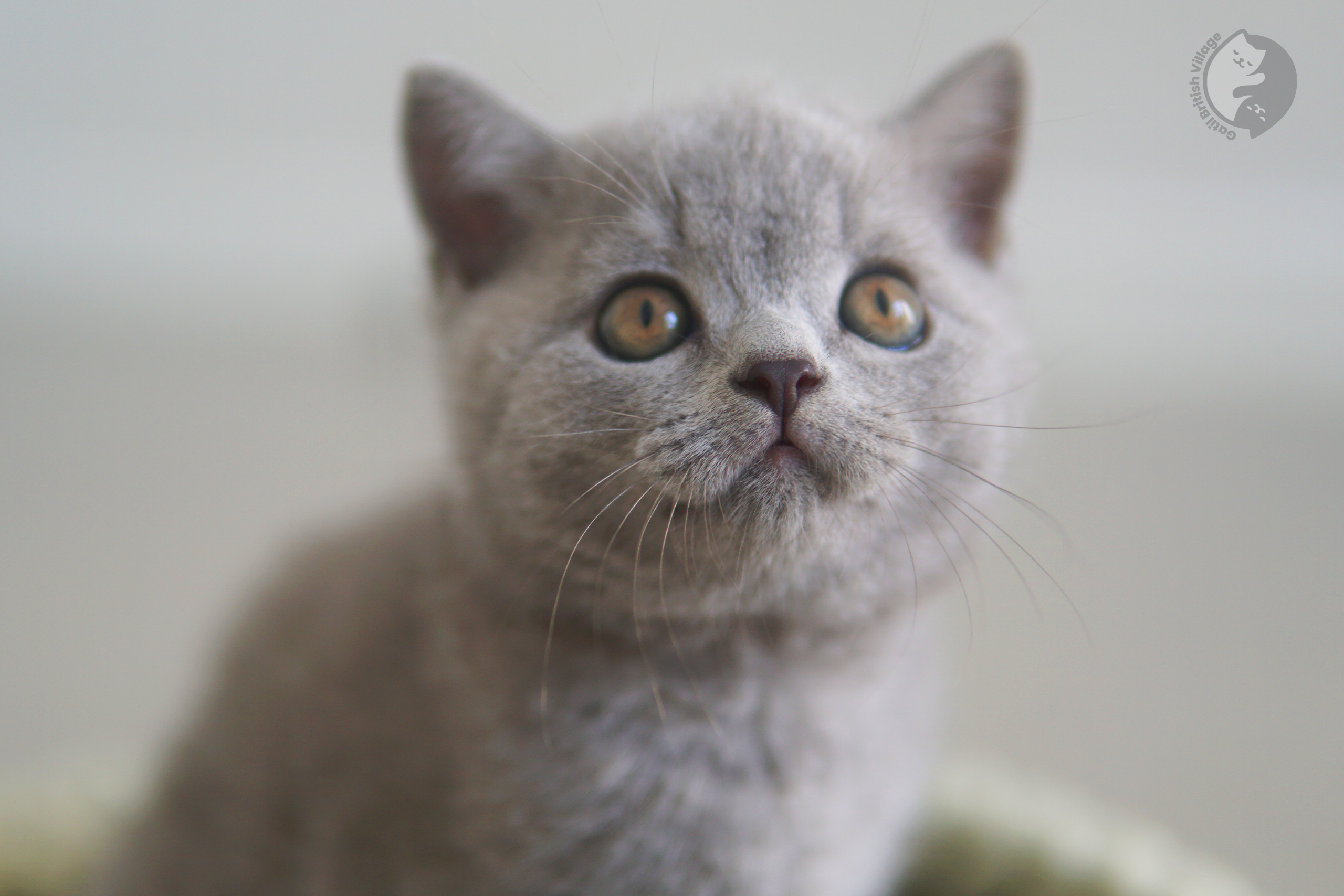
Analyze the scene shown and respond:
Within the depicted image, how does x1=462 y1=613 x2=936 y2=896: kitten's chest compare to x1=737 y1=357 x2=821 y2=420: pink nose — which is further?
x1=462 y1=613 x2=936 y2=896: kitten's chest

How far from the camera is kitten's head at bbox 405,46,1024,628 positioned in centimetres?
70

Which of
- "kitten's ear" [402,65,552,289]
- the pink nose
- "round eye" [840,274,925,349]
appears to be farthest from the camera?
"kitten's ear" [402,65,552,289]

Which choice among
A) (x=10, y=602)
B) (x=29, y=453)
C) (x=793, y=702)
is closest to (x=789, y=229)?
(x=793, y=702)

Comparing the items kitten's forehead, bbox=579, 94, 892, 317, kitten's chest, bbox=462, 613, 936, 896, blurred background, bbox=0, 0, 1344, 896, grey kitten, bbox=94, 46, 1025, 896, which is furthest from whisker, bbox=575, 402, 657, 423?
blurred background, bbox=0, 0, 1344, 896

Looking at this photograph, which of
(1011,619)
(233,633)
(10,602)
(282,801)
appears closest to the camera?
(282,801)

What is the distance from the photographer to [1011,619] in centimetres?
172

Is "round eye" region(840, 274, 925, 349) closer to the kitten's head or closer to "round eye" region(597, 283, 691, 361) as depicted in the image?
the kitten's head

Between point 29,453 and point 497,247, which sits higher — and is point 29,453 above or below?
below

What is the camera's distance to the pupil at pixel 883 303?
31.1 inches

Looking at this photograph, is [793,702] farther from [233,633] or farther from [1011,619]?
[1011,619]

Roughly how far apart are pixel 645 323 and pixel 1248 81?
583 mm

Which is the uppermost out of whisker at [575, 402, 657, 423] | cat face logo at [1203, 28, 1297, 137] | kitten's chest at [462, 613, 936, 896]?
cat face logo at [1203, 28, 1297, 137]

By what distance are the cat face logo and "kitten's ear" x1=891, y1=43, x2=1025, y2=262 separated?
173 mm

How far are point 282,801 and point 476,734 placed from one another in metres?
0.26
